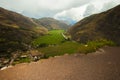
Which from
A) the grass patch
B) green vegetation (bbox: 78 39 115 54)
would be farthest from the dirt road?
the grass patch

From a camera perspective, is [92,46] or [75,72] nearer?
[75,72]

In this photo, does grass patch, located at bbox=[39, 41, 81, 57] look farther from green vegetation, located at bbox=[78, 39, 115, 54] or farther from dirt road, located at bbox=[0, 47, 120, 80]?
dirt road, located at bbox=[0, 47, 120, 80]

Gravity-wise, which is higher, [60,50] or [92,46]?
[92,46]

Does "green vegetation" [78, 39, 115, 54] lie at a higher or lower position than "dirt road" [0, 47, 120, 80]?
higher

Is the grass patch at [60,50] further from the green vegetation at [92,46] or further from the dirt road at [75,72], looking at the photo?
the dirt road at [75,72]

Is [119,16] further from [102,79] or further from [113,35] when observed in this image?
[102,79]

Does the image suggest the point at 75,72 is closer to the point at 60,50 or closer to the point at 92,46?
the point at 92,46

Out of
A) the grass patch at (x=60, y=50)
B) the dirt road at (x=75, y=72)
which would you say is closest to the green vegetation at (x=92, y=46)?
the grass patch at (x=60, y=50)

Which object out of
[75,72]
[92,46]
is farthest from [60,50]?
[75,72]

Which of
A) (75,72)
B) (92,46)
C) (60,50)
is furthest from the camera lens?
(60,50)

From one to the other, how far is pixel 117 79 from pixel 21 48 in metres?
138

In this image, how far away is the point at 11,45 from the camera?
184 meters

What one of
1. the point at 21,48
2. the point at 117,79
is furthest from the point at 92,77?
the point at 21,48

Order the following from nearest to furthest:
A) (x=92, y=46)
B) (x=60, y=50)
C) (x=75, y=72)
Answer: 1. (x=75, y=72)
2. (x=92, y=46)
3. (x=60, y=50)
